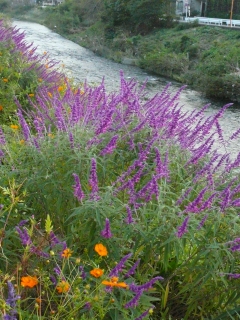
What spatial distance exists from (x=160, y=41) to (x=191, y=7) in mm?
14637

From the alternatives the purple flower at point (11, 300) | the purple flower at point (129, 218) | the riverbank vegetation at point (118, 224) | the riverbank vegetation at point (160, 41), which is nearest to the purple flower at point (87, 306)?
the riverbank vegetation at point (118, 224)

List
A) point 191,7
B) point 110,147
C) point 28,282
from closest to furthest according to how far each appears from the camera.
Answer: point 28,282 → point 110,147 → point 191,7

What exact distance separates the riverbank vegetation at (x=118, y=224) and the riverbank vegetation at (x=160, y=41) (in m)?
18.8

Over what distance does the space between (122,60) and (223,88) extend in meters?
10.6

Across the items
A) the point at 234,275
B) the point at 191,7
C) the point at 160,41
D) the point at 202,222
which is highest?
the point at 202,222

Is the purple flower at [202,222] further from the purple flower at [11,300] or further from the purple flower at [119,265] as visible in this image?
the purple flower at [11,300]

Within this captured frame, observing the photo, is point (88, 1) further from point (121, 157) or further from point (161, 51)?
point (121, 157)

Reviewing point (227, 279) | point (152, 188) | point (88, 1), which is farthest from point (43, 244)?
point (88, 1)

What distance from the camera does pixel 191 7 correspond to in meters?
47.4

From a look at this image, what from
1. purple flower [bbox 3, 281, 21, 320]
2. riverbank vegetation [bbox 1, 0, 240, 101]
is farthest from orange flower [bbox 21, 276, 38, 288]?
riverbank vegetation [bbox 1, 0, 240, 101]

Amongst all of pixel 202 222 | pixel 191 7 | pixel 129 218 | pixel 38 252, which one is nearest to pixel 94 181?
pixel 129 218

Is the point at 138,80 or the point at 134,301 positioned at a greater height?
the point at 134,301

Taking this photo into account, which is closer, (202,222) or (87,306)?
(87,306)

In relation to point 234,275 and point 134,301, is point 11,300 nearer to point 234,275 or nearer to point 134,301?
point 134,301
